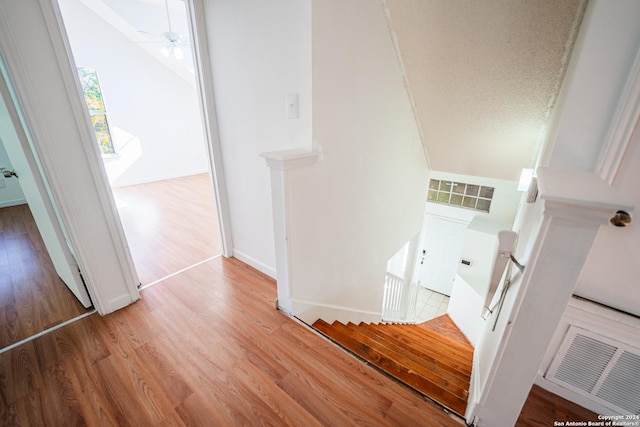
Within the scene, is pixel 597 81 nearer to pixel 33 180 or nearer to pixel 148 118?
pixel 33 180

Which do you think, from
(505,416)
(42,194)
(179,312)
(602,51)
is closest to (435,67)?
(602,51)

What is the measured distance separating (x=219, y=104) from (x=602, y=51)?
2.26 m

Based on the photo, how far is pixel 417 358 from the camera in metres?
1.99

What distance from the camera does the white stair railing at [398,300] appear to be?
397 centimetres

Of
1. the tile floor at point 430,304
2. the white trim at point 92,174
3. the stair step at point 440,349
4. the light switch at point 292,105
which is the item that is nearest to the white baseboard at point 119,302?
the white trim at point 92,174

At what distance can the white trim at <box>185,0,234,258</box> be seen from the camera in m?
Result: 1.93

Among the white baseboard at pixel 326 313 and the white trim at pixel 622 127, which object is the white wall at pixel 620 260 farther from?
the white baseboard at pixel 326 313

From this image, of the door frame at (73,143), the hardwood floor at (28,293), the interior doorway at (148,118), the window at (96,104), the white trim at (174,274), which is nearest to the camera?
the door frame at (73,143)

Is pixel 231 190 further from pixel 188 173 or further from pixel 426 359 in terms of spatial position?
pixel 188 173

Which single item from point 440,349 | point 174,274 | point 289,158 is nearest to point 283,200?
point 289,158

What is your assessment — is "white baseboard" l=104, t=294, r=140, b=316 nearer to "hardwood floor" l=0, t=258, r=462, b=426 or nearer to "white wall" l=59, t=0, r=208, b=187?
"hardwood floor" l=0, t=258, r=462, b=426

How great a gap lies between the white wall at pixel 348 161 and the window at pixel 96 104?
15.6 feet

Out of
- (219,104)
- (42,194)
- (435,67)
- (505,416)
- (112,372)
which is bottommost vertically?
(112,372)

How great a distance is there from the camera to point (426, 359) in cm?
200
